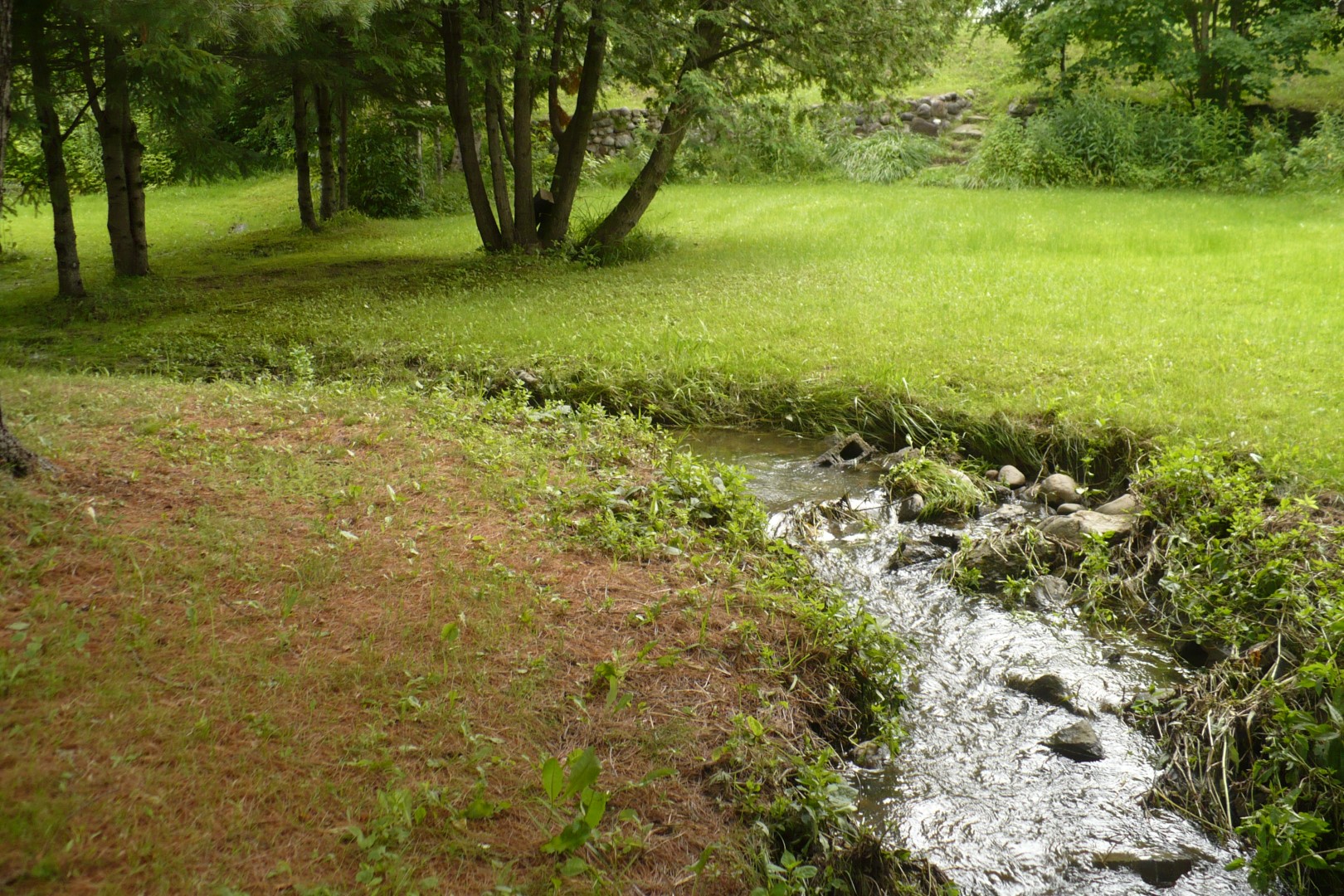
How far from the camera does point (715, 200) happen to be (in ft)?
66.0

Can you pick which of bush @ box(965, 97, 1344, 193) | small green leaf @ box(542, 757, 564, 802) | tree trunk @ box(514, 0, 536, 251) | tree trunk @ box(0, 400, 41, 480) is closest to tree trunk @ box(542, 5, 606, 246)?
tree trunk @ box(514, 0, 536, 251)

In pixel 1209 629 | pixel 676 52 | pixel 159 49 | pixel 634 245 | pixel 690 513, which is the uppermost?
pixel 676 52

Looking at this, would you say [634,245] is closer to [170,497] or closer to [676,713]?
[170,497]

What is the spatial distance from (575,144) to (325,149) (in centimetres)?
697

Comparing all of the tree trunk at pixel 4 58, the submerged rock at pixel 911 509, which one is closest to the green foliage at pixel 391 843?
the tree trunk at pixel 4 58

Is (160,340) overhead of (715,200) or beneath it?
beneath

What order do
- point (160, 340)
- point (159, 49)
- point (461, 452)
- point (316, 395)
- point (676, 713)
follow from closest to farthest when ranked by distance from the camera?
point (676, 713), point (461, 452), point (316, 395), point (159, 49), point (160, 340)

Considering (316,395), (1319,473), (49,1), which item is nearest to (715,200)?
(49,1)

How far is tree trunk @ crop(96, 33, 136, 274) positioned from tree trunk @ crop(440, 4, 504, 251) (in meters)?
3.84

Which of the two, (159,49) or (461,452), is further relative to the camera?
(159,49)

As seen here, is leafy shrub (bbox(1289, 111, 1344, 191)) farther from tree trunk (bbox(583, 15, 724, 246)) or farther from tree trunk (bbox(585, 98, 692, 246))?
tree trunk (bbox(585, 98, 692, 246))

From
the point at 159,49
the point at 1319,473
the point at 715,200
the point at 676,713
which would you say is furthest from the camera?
the point at 715,200

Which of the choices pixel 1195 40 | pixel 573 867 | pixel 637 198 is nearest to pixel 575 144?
pixel 637 198

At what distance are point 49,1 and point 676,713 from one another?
10.6 meters
